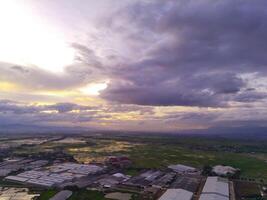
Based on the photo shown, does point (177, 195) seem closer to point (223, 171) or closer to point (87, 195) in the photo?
point (87, 195)

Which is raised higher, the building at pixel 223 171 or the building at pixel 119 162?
the building at pixel 119 162

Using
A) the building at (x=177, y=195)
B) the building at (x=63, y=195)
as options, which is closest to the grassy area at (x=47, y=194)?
the building at (x=63, y=195)

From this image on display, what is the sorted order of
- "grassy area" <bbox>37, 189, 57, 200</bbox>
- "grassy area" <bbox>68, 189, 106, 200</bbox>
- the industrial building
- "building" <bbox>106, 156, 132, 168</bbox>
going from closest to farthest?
"grassy area" <bbox>68, 189, 106, 200</bbox>
"grassy area" <bbox>37, 189, 57, 200</bbox>
the industrial building
"building" <bbox>106, 156, 132, 168</bbox>

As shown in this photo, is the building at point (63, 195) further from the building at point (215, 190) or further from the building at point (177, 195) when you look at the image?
the building at point (215, 190)

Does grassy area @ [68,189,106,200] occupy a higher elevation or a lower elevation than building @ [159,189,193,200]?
lower

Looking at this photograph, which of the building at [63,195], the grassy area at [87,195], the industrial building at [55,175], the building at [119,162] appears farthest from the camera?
the building at [119,162]

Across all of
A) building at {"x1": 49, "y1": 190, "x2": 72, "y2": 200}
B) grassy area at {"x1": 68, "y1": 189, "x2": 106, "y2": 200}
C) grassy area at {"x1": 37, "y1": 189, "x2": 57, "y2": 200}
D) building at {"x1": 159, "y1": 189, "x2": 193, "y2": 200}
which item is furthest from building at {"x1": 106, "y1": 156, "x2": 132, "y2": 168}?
building at {"x1": 159, "y1": 189, "x2": 193, "y2": 200}

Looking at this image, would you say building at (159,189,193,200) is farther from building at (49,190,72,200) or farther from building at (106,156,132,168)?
building at (106,156,132,168)
